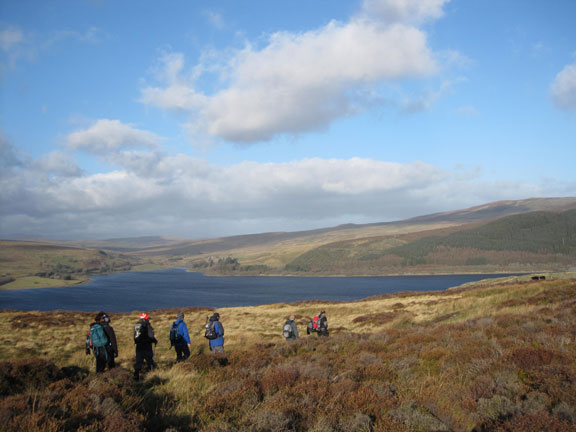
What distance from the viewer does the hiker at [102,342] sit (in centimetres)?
1041

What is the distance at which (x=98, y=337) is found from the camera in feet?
34.3

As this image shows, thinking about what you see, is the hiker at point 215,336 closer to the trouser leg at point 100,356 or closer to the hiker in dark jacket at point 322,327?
the trouser leg at point 100,356

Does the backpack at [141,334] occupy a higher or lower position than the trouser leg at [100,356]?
higher

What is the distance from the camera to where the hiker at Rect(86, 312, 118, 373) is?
10414mm

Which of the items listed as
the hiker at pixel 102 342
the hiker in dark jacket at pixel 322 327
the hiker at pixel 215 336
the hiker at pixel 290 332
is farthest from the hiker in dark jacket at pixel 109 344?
the hiker in dark jacket at pixel 322 327

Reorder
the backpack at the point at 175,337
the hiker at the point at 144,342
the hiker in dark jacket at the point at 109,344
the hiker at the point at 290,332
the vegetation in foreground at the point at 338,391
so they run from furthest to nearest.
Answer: the hiker at the point at 290,332 → the backpack at the point at 175,337 → the hiker at the point at 144,342 → the hiker in dark jacket at the point at 109,344 → the vegetation in foreground at the point at 338,391

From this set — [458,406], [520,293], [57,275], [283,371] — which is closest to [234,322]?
[520,293]

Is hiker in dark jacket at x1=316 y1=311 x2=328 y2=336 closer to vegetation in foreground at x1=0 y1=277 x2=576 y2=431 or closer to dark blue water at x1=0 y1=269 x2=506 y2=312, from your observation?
vegetation in foreground at x1=0 y1=277 x2=576 y2=431

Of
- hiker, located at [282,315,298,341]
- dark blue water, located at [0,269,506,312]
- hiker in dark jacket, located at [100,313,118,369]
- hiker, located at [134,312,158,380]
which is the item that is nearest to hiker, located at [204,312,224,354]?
hiker, located at [134,312,158,380]

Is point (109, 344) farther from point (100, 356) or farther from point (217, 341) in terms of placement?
point (217, 341)

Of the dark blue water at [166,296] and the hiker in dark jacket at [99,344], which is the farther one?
the dark blue water at [166,296]

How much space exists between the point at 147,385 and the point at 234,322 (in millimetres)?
26965

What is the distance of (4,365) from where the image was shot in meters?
8.20

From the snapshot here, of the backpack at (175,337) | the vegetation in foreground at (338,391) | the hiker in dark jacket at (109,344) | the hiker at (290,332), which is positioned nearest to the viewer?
the vegetation in foreground at (338,391)
